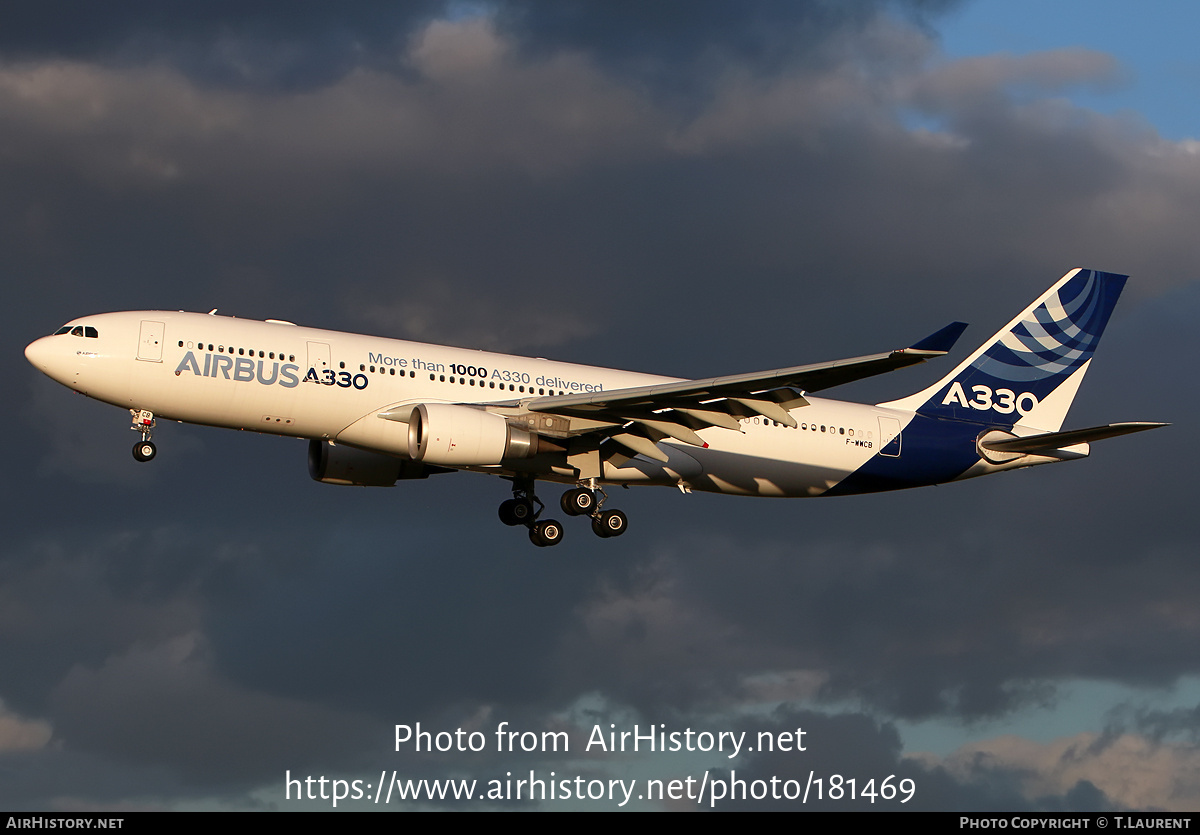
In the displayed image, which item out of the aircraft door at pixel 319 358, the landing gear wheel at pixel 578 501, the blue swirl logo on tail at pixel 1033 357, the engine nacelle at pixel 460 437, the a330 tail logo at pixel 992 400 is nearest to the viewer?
the engine nacelle at pixel 460 437

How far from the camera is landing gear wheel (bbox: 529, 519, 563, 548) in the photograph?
47.2 metres

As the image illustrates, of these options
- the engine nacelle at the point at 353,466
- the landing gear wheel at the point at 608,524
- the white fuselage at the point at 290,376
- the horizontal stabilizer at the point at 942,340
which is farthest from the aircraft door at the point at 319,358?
the horizontal stabilizer at the point at 942,340

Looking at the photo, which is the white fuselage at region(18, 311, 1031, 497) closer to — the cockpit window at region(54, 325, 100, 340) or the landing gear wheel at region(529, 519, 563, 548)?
the cockpit window at region(54, 325, 100, 340)

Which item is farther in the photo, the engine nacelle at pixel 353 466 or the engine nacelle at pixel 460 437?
the engine nacelle at pixel 353 466

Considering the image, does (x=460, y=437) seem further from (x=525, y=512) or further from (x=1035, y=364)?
(x=1035, y=364)

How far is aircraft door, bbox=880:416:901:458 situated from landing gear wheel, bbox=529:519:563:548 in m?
10.7

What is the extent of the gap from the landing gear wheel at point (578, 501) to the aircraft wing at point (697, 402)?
2.13m

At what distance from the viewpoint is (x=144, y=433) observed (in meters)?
41.6

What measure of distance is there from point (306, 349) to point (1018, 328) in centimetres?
2598

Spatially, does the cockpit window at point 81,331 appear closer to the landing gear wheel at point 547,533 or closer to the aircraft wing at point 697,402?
the aircraft wing at point 697,402

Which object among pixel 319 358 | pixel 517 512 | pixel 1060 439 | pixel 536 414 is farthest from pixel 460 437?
pixel 1060 439

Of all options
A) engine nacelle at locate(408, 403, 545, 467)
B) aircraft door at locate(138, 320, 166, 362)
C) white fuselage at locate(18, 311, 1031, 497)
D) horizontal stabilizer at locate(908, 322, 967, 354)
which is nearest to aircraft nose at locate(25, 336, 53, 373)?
white fuselage at locate(18, 311, 1031, 497)

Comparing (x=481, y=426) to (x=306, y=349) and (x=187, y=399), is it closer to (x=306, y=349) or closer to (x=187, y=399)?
(x=306, y=349)

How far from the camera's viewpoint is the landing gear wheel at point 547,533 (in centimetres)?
4722
